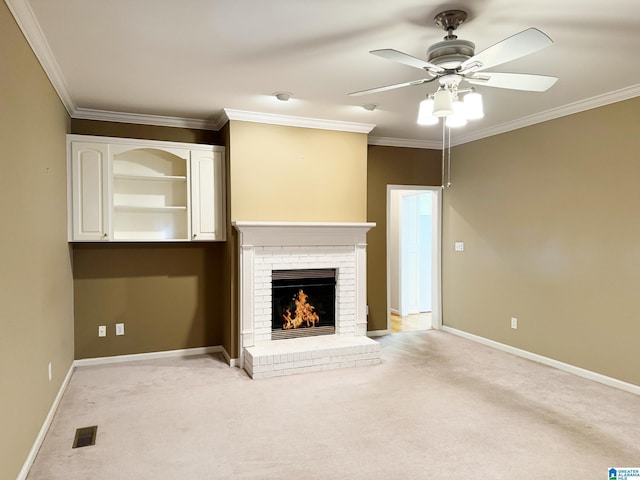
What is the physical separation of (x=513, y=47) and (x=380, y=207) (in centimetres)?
373

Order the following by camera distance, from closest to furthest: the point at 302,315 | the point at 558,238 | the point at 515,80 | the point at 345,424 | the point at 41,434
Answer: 1. the point at 515,80
2. the point at 41,434
3. the point at 345,424
4. the point at 558,238
5. the point at 302,315

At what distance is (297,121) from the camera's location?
4648 mm

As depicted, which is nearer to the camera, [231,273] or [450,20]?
[450,20]

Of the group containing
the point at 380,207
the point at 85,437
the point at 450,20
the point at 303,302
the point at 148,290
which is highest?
the point at 450,20

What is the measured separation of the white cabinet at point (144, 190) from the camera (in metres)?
4.14

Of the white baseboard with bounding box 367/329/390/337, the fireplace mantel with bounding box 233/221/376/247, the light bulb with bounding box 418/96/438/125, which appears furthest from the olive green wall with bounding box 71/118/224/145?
the white baseboard with bounding box 367/329/390/337

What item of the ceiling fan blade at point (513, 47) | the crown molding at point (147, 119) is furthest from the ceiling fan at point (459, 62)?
the crown molding at point (147, 119)

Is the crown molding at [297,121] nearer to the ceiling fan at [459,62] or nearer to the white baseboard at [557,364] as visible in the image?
the ceiling fan at [459,62]

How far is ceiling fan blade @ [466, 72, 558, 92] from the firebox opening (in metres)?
2.75

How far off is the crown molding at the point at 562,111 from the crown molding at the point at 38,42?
432 cm

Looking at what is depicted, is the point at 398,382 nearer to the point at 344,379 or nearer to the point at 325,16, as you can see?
the point at 344,379

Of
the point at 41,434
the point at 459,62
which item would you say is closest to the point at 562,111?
the point at 459,62

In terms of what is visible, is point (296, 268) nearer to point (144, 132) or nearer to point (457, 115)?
point (144, 132)

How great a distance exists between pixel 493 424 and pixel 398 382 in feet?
3.30
